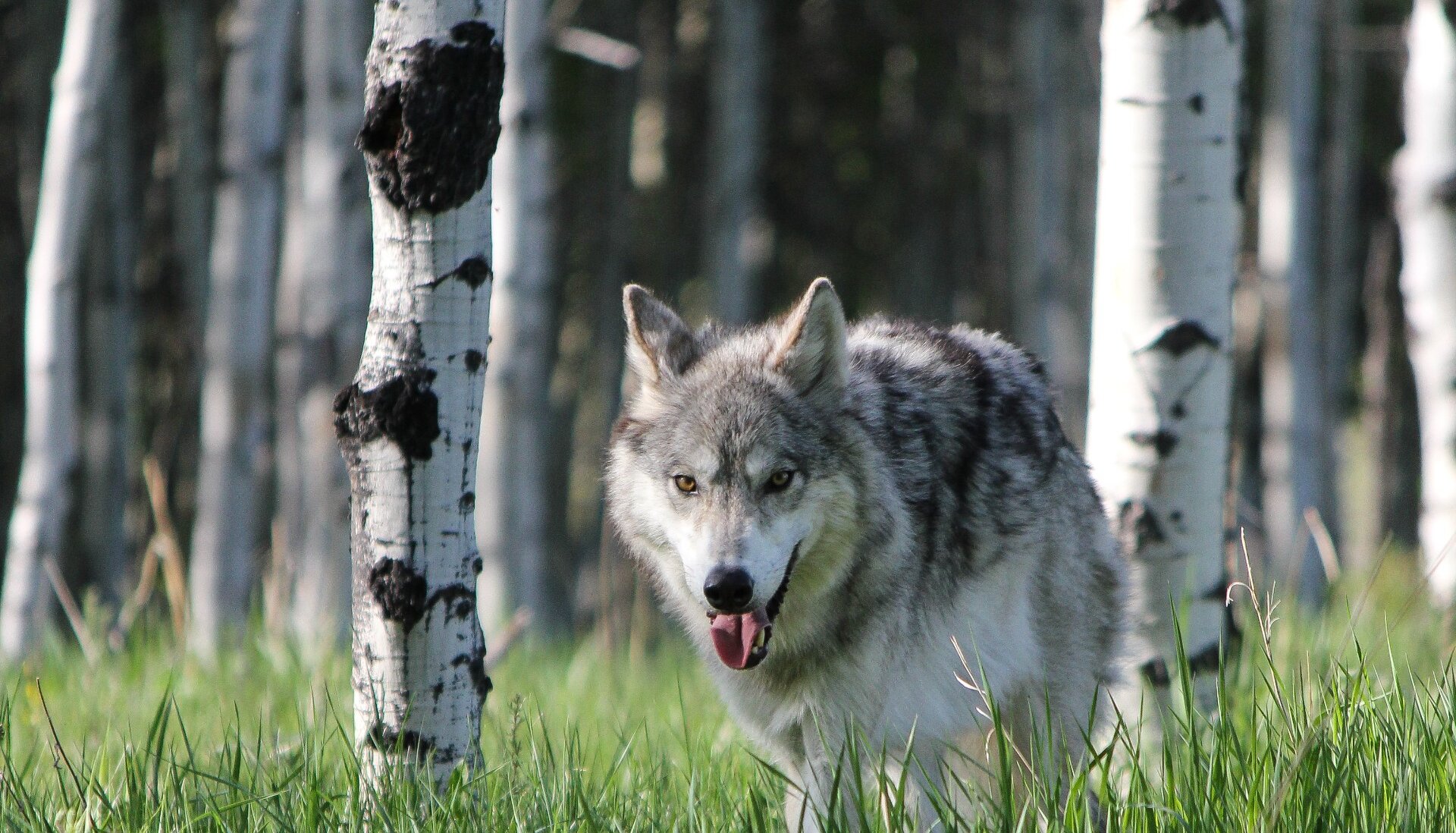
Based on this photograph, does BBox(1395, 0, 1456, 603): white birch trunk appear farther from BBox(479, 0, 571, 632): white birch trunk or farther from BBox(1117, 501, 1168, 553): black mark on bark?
BBox(479, 0, 571, 632): white birch trunk

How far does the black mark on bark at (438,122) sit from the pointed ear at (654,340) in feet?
3.27

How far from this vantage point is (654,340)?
4.07 metres

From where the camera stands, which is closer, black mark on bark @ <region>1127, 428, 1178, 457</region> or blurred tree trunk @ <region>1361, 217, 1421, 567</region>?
black mark on bark @ <region>1127, 428, 1178, 457</region>

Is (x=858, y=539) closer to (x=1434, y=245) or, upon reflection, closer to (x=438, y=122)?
(x=438, y=122)

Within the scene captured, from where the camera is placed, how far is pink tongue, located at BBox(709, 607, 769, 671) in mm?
3500

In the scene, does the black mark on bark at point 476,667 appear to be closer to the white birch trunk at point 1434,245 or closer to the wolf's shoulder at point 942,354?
the wolf's shoulder at point 942,354

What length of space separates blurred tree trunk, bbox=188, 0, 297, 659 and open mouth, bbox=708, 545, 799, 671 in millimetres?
6767

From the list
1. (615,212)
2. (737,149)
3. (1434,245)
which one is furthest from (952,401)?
(615,212)

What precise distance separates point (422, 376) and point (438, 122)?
619 mm

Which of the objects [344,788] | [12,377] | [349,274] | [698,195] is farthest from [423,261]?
[698,195]

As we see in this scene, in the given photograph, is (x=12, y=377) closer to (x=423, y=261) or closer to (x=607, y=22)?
(x=607, y=22)

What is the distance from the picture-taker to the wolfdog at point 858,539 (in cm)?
365

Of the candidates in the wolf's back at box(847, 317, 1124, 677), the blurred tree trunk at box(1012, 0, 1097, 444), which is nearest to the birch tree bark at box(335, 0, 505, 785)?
the wolf's back at box(847, 317, 1124, 677)

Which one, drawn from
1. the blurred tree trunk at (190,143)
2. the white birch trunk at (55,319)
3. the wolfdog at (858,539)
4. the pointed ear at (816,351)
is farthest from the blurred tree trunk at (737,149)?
the pointed ear at (816,351)
